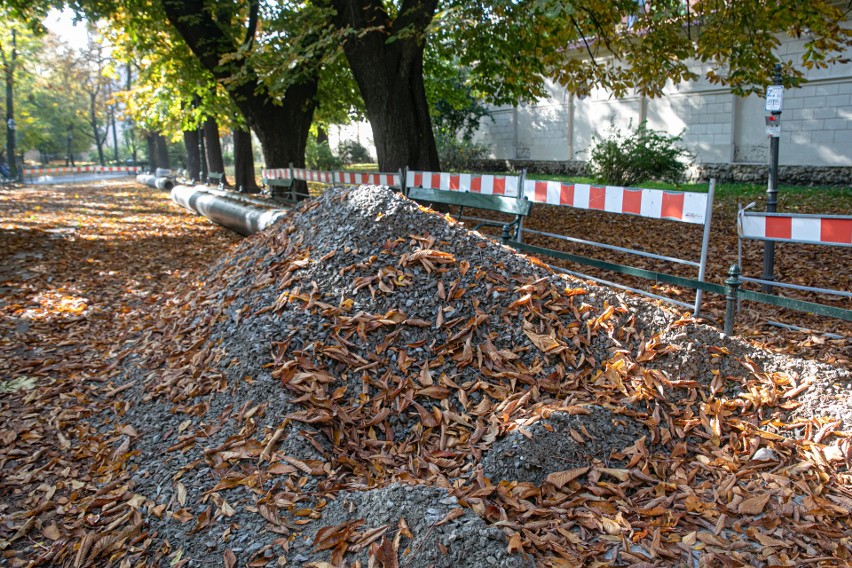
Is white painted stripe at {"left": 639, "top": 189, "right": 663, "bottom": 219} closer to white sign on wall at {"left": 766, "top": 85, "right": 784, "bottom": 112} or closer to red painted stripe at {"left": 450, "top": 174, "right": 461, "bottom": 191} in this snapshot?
white sign on wall at {"left": 766, "top": 85, "right": 784, "bottom": 112}

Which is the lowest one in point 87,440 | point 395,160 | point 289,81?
point 87,440

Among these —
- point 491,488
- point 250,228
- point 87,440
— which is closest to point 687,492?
point 491,488

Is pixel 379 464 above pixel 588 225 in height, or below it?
below

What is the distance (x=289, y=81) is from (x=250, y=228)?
8.49 ft

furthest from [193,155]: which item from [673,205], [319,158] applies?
[673,205]

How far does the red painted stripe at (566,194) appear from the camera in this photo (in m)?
6.83

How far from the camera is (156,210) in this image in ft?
61.3

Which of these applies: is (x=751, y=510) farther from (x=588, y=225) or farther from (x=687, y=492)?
(x=588, y=225)

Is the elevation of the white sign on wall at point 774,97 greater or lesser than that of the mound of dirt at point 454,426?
greater

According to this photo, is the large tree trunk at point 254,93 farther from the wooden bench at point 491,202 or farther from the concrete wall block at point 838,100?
the concrete wall block at point 838,100

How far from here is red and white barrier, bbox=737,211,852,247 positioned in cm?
455

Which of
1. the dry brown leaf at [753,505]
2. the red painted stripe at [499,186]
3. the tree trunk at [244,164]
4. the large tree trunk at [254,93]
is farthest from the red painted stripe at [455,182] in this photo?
the tree trunk at [244,164]

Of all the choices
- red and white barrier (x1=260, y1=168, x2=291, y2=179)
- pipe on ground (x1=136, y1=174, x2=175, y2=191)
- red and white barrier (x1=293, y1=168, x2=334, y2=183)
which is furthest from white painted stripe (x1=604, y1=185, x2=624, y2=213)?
pipe on ground (x1=136, y1=174, x2=175, y2=191)

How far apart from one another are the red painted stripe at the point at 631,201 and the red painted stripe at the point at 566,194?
29.8 inches
